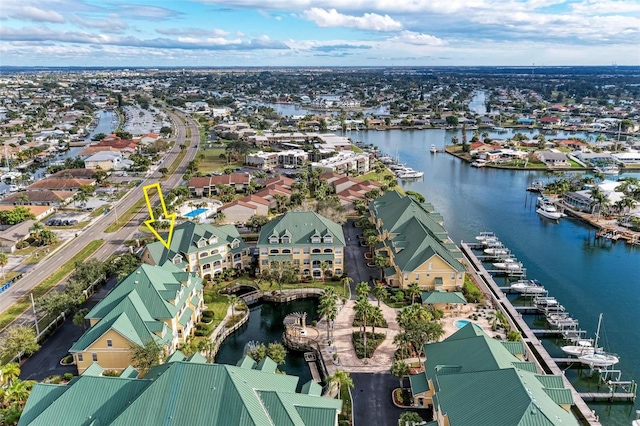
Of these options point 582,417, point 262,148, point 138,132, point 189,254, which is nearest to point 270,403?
point 582,417

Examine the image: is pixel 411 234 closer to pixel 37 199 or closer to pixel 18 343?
pixel 18 343

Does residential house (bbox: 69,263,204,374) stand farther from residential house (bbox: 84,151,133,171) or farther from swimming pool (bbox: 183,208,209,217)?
residential house (bbox: 84,151,133,171)

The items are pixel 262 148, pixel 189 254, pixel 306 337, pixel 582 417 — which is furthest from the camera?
pixel 262 148

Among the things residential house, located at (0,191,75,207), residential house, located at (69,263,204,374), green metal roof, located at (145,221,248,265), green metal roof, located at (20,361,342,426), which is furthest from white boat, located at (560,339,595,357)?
residential house, located at (0,191,75,207)

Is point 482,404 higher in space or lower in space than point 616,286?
higher

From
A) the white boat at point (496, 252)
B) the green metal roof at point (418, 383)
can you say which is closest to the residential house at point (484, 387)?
the green metal roof at point (418, 383)

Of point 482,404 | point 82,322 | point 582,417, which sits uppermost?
point 482,404

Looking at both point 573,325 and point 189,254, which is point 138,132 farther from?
point 573,325
